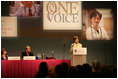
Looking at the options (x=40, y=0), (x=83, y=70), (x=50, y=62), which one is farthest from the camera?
(x=40, y=0)

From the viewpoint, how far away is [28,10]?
9.30 meters

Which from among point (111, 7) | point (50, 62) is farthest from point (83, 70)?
point (111, 7)

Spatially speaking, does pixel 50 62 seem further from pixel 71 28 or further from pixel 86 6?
pixel 86 6

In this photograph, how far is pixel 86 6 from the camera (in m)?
9.61

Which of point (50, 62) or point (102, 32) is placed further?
point (102, 32)

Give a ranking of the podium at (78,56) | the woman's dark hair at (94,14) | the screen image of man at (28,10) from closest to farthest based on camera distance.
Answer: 1. the podium at (78,56)
2. the screen image of man at (28,10)
3. the woman's dark hair at (94,14)

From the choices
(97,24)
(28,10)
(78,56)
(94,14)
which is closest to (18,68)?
(78,56)

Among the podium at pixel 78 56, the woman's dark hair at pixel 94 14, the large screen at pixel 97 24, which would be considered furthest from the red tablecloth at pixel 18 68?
the woman's dark hair at pixel 94 14

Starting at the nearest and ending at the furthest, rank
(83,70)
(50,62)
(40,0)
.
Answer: (83,70) → (50,62) → (40,0)

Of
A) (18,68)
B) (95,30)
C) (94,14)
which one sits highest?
(94,14)

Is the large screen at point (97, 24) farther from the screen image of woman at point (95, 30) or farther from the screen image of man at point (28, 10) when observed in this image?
the screen image of man at point (28, 10)

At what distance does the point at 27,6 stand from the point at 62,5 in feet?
4.41

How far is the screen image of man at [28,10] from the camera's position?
30.4 feet

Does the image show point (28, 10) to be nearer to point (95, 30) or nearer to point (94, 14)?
point (94, 14)
